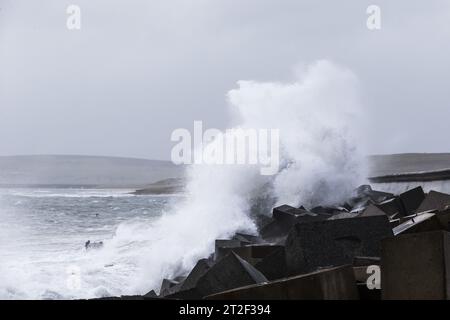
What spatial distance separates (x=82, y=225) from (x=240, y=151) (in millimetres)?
6808

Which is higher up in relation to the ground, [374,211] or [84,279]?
[374,211]

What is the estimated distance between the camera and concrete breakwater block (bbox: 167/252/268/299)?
14.3 feet

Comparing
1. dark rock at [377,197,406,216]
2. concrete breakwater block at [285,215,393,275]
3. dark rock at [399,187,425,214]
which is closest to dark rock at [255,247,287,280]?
concrete breakwater block at [285,215,393,275]

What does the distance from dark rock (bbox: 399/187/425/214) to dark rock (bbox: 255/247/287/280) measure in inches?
125

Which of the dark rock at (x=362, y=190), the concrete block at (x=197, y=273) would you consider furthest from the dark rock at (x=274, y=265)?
the dark rock at (x=362, y=190)

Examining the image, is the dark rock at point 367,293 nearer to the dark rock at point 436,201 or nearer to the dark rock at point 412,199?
the dark rock at point 436,201

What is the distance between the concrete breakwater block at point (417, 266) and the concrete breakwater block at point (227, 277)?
107cm

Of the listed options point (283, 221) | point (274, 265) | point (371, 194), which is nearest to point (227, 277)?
point (274, 265)

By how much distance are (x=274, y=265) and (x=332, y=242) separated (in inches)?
18.4

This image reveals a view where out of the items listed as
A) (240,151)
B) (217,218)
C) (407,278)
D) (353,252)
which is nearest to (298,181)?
(217,218)

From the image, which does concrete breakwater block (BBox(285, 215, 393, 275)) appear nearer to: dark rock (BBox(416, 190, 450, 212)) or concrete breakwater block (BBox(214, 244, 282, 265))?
concrete breakwater block (BBox(214, 244, 282, 265))

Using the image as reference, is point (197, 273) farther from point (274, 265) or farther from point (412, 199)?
point (412, 199)
